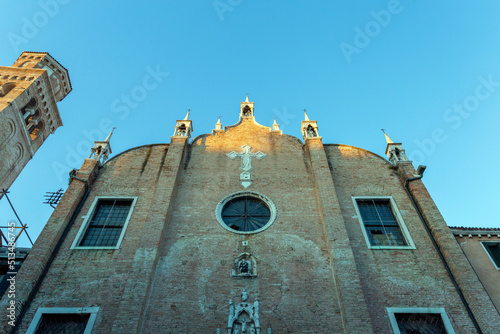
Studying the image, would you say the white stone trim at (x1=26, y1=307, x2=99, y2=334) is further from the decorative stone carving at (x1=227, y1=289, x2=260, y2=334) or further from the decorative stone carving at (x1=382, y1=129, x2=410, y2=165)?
the decorative stone carving at (x1=382, y1=129, x2=410, y2=165)

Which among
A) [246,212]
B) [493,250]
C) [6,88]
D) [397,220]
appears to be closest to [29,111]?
[6,88]

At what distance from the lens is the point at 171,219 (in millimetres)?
14680

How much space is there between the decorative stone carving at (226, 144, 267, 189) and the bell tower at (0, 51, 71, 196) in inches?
531

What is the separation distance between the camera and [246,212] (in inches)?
602

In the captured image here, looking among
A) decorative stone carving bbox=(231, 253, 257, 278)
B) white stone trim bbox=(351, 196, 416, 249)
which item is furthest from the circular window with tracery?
white stone trim bbox=(351, 196, 416, 249)

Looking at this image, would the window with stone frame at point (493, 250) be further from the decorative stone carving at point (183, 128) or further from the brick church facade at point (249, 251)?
the decorative stone carving at point (183, 128)

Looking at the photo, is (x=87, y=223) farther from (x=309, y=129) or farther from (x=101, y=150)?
(x=309, y=129)

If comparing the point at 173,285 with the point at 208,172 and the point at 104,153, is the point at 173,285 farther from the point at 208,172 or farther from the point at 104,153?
the point at 104,153

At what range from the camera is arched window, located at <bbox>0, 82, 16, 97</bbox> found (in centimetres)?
2223

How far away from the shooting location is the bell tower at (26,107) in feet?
70.6

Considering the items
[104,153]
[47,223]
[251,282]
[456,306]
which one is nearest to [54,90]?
[104,153]

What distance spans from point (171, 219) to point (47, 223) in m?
4.57

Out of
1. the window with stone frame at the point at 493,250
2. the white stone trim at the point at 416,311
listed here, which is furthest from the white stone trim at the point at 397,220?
the window with stone frame at the point at 493,250

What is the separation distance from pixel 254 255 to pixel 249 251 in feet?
0.84
